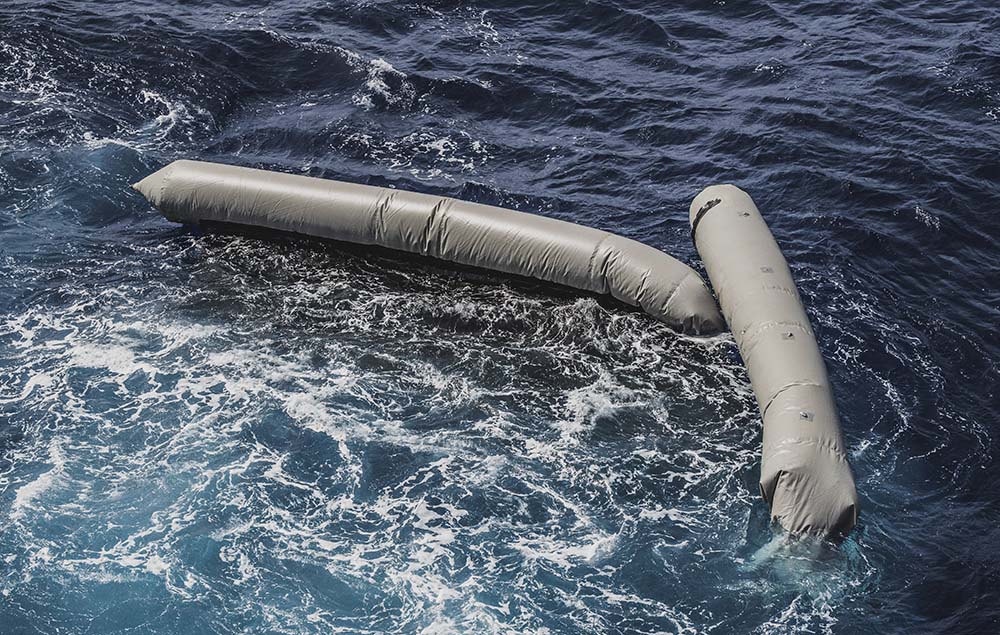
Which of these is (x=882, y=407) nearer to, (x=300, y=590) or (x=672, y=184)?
(x=672, y=184)

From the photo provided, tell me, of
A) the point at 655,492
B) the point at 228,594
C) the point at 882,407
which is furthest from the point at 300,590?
the point at 882,407

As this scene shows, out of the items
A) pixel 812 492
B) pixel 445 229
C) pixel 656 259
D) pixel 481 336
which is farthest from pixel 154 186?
pixel 812 492

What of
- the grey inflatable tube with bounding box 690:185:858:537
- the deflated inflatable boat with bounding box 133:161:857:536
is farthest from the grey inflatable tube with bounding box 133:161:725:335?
the grey inflatable tube with bounding box 690:185:858:537

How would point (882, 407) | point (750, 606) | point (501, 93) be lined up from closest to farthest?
1. point (750, 606)
2. point (882, 407)
3. point (501, 93)

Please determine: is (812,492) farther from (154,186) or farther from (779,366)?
(154,186)

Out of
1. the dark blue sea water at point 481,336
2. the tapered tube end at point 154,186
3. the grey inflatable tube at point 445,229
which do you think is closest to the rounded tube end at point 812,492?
the dark blue sea water at point 481,336

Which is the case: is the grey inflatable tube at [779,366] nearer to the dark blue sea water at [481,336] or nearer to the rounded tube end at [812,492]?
the rounded tube end at [812,492]
